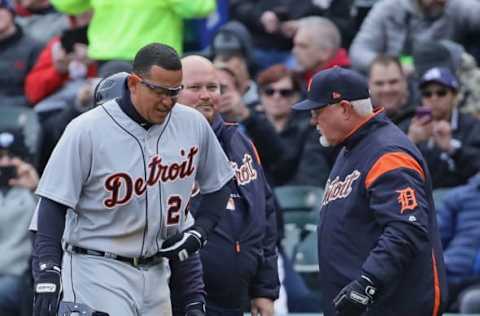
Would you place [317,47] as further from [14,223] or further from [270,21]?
[14,223]

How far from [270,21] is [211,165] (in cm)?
551

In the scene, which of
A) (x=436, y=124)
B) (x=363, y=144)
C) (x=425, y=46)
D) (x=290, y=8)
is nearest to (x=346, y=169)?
(x=363, y=144)

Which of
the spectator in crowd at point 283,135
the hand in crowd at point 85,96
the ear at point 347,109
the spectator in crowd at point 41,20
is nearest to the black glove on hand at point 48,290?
the ear at point 347,109

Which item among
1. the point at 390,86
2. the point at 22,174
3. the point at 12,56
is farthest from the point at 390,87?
the point at 12,56

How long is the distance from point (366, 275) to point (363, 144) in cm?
73

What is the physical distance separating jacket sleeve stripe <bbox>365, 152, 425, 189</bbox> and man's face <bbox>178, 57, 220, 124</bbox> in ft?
4.05

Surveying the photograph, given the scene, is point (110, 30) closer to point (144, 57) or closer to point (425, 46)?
point (425, 46)

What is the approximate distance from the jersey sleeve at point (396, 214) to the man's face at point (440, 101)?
13.1 feet

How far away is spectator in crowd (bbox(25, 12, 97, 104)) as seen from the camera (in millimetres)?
12656

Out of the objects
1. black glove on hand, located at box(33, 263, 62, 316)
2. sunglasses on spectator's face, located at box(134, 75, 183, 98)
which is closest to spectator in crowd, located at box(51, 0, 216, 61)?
sunglasses on spectator's face, located at box(134, 75, 183, 98)

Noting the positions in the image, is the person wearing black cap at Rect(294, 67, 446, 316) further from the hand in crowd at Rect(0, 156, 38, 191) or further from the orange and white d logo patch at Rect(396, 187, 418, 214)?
the hand in crowd at Rect(0, 156, 38, 191)

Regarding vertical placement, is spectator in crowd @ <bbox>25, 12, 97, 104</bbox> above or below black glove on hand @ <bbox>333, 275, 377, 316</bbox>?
below

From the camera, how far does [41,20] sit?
1378 centimetres

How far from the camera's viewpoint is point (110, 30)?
12.0 metres
